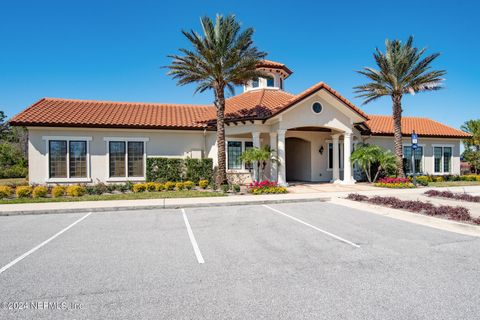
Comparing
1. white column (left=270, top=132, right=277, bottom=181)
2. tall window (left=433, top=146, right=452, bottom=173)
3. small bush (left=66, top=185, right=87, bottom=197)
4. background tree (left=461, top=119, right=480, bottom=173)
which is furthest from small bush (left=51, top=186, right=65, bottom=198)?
background tree (left=461, top=119, right=480, bottom=173)

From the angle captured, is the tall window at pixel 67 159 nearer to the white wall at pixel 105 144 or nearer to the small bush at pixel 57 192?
the white wall at pixel 105 144

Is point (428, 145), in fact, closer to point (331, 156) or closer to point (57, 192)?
point (331, 156)

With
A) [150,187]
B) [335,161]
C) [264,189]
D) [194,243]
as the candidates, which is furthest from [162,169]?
[335,161]

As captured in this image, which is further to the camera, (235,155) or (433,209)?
(235,155)

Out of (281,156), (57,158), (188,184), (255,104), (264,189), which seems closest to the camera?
(264,189)

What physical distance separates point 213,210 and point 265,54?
9.95 m

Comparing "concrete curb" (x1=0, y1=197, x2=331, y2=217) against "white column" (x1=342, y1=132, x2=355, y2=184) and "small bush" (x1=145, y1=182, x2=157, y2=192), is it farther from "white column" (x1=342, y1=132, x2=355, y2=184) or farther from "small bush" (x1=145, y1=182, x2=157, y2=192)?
"white column" (x1=342, y1=132, x2=355, y2=184)

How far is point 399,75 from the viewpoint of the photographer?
19.3 metres

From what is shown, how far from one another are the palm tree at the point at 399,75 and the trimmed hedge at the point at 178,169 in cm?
1240

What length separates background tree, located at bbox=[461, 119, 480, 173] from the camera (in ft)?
98.8

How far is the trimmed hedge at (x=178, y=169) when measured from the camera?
17.8 metres

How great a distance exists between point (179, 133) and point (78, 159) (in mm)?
6345

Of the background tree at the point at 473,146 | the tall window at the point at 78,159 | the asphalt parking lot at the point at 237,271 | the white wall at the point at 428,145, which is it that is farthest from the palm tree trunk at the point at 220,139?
the background tree at the point at 473,146

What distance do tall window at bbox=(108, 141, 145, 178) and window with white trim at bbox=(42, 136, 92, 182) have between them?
4.79 feet
